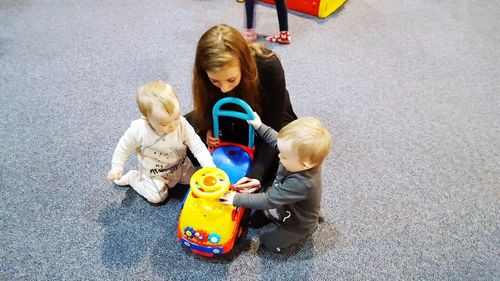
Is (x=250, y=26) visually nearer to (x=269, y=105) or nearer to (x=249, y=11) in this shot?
(x=249, y=11)

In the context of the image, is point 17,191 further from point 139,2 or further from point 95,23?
point 139,2

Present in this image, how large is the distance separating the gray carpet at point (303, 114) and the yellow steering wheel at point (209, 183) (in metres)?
0.31

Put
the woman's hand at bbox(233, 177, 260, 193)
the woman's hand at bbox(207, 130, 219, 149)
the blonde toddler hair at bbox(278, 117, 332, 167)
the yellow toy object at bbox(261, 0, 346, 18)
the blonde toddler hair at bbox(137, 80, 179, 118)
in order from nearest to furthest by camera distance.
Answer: the blonde toddler hair at bbox(278, 117, 332, 167) < the blonde toddler hair at bbox(137, 80, 179, 118) < the woman's hand at bbox(233, 177, 260, 193) < the woman's hand at bbox(207, 130, 219, 149) < the yellow toy object at bbox(261, 0, 346, 18)

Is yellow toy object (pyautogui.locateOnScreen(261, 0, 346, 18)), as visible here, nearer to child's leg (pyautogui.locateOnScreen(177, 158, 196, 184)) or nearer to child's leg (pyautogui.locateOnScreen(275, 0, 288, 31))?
child's leg (pyautogui.locateOnScreen(275, 0, 288, 31))

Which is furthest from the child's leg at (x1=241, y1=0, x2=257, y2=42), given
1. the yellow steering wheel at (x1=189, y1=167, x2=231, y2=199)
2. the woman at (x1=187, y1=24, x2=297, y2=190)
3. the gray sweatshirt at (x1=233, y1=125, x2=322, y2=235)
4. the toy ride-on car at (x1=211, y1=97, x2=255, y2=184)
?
the yellow steering wheel at (x1=189, y1=167, x2=231, y2=199)

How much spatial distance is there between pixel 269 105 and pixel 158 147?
40cm

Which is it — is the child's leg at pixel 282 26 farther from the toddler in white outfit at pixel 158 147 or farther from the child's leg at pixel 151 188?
the child's leg at pixel 151 188

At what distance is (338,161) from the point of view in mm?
1538

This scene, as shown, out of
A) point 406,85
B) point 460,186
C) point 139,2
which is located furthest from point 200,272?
point 139,2

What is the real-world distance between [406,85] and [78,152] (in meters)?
1.69

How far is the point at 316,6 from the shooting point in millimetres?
2445

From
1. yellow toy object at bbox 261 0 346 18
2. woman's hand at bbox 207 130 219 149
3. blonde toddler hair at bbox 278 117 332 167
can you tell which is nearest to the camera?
blonde toddler hair at bbox 278 117 332 167

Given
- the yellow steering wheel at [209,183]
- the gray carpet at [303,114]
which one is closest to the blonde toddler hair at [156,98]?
the yellow steering wheel at [209,183]

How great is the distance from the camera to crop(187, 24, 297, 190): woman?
3.26 feet
